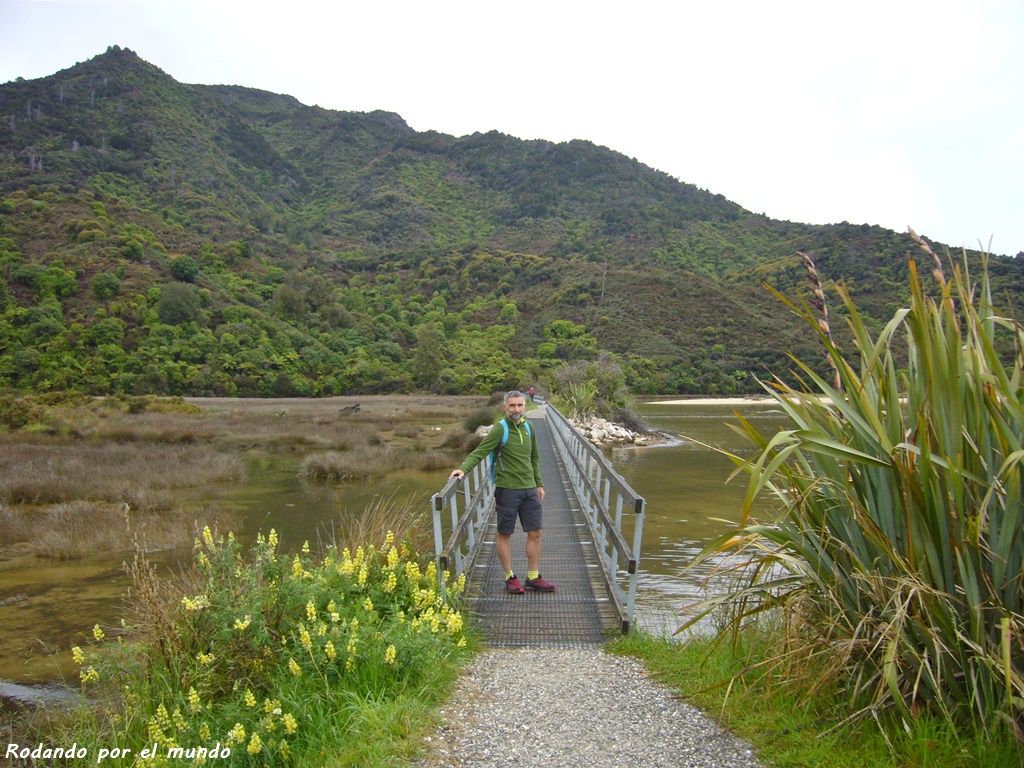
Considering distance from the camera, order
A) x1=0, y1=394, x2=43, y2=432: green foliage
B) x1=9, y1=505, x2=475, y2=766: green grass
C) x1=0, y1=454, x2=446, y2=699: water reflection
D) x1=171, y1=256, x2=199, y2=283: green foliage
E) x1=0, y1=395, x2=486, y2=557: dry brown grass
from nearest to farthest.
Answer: x1=9, y1=505, x2=475, y2=766: green grass, x1=0, y1=454, x2=446, y2=699: water reflection, x1=0, y1=395, x2=486, y2=557: dry brown grass, x1=0, y1=394, x2=43, y2=432: green foliage, x1=171, y1=256, x2=199, y2=283: green foliage

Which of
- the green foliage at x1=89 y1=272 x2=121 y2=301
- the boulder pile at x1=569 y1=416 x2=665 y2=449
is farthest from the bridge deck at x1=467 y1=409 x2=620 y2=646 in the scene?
the green foliage at x1=89 y1=272 x2=121 y2=301

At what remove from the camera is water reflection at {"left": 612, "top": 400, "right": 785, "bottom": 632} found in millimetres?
8719

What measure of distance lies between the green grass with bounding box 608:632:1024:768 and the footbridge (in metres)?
1.02

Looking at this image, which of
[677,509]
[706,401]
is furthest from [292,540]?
[706,401]

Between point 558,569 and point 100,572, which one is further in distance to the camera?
point 100,572

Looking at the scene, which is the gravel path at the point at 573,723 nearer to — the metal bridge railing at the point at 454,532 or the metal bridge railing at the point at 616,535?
the metal bridge railing at the point at 616,535

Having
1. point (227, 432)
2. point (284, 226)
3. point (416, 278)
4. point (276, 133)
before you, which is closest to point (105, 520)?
point (227, 432)

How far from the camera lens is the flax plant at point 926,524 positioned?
2.92 meters

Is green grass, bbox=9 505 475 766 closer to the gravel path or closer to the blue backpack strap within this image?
the gravel path

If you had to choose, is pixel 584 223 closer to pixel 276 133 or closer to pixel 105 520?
pixel 276 133

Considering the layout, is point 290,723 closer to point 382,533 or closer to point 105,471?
point 382,533

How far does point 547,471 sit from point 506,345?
60.4m

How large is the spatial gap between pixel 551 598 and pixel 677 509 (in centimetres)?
998

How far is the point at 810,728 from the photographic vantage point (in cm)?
328
